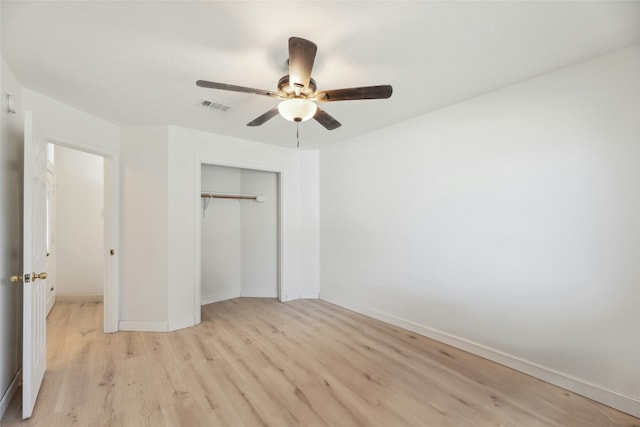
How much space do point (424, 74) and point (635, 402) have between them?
8.68 feet

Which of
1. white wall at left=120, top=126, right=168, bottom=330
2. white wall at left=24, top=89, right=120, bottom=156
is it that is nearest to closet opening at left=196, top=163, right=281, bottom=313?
white wall at left=120, top=126, right=168, bottom=330

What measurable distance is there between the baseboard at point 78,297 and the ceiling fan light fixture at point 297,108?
4.42 metres

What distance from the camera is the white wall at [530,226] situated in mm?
1881

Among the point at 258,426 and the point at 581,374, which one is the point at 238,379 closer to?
the point at 258,426

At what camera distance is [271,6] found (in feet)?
4.69

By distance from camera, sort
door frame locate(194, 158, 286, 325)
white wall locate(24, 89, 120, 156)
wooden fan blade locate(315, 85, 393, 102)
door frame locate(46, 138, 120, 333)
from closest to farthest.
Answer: wooden fan blade locate(315, 85, 393, 102)
white wall locate(24, 89, 120, 156)
door frame locate(46, 138, 120, 333)
door frame locate(194, 158, 286, 325)

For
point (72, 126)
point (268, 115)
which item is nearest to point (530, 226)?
point (268, 115)

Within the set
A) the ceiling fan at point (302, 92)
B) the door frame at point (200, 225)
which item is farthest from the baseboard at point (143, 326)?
the ceiling fan at point (302, 92)

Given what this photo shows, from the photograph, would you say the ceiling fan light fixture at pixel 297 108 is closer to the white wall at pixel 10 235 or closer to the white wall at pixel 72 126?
the white wall at pixel 10 235

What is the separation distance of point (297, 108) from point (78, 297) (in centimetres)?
469

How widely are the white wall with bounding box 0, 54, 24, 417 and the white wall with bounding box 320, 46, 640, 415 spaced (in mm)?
3330

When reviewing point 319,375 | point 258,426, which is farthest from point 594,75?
point 258,426

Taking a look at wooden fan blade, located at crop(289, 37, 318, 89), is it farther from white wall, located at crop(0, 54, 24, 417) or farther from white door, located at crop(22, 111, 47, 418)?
white wall, located at crop(0, 54, 24, 417)

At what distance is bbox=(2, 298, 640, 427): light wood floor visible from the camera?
1812 mm
